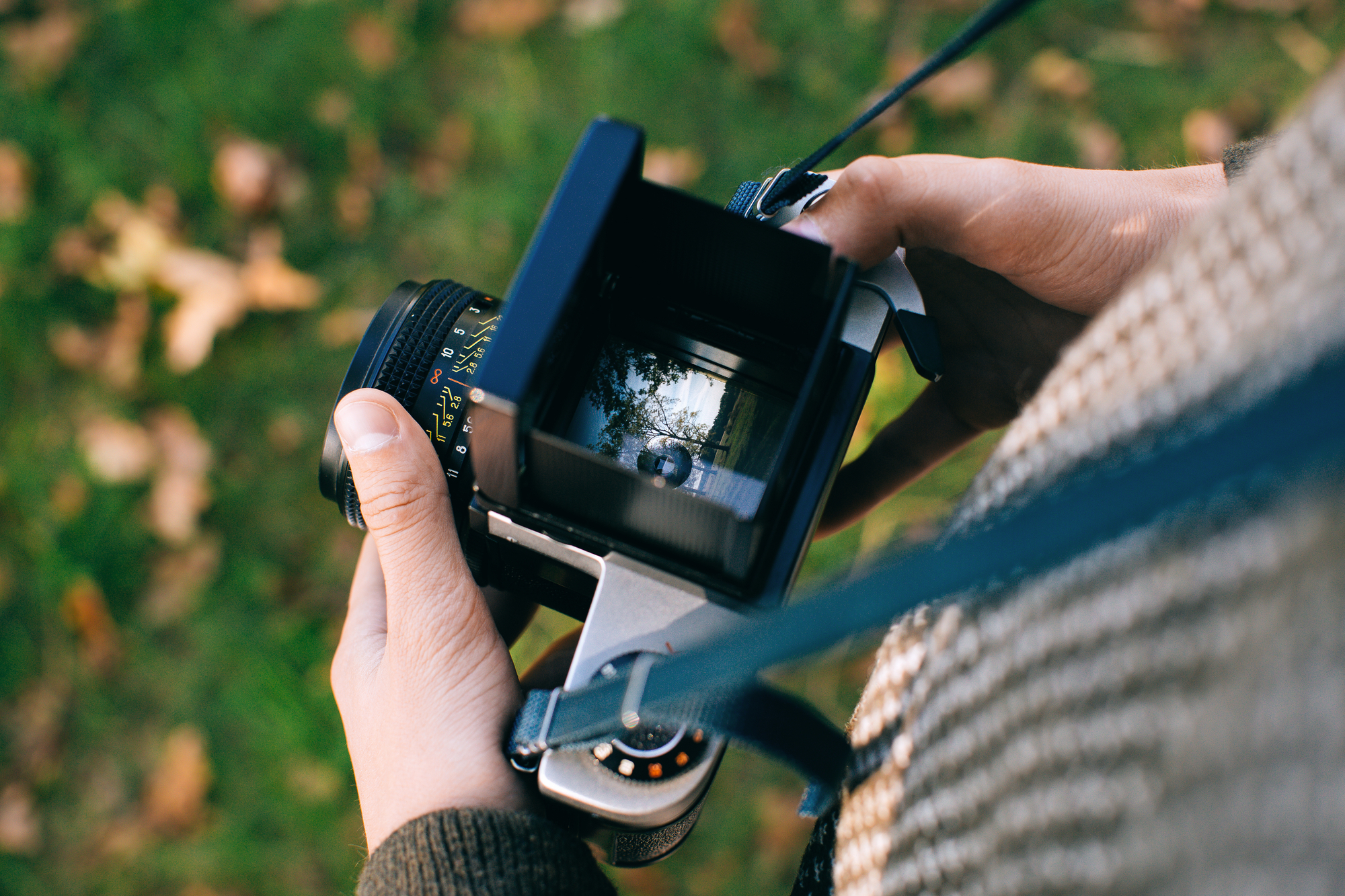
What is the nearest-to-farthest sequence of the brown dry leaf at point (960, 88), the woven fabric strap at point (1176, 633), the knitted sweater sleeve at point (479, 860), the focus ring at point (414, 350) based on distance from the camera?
the woven fabric strap at point (1176, 633) < the knitted sweater sleeve at point (479, 860) < the focus ring at point (414, 350) < the brown dry leaf at point (960, 88)

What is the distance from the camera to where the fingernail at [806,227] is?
0.76 meters

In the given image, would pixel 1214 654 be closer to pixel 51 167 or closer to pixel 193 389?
pixel 193 389

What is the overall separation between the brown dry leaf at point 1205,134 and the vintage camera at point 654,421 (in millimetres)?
926

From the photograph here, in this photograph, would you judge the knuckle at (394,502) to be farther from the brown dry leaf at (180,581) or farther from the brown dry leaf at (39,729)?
the brown dry leaf at (39,729)

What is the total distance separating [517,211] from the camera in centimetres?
131

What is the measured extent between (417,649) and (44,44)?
1.46m

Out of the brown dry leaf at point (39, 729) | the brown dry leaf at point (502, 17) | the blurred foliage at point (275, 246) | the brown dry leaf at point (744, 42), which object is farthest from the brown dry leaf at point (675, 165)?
the brown dry leaf at point (39, 729)

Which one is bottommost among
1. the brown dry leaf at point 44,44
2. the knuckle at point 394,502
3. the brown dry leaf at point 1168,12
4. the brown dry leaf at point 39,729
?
the brown dry leaf at point 39,729

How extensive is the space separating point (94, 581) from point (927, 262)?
1.24m

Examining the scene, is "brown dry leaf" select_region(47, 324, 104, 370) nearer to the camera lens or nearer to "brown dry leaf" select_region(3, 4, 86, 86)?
"brown dry leaf" select_region(3, 4, 86, 86)

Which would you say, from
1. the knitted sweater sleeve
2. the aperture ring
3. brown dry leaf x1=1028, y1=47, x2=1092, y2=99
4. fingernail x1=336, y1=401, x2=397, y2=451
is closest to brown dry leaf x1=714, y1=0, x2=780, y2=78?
brown dry leaf x1=1028, y1=47, x2=1092, y2=99

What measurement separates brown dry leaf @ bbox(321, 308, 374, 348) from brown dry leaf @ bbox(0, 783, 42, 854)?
771mm

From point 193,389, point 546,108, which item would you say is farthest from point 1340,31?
point 193,389

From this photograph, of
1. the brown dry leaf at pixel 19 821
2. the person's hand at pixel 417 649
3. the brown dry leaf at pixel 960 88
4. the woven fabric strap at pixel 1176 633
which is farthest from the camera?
the brown dry leaf at pixel 960 88
